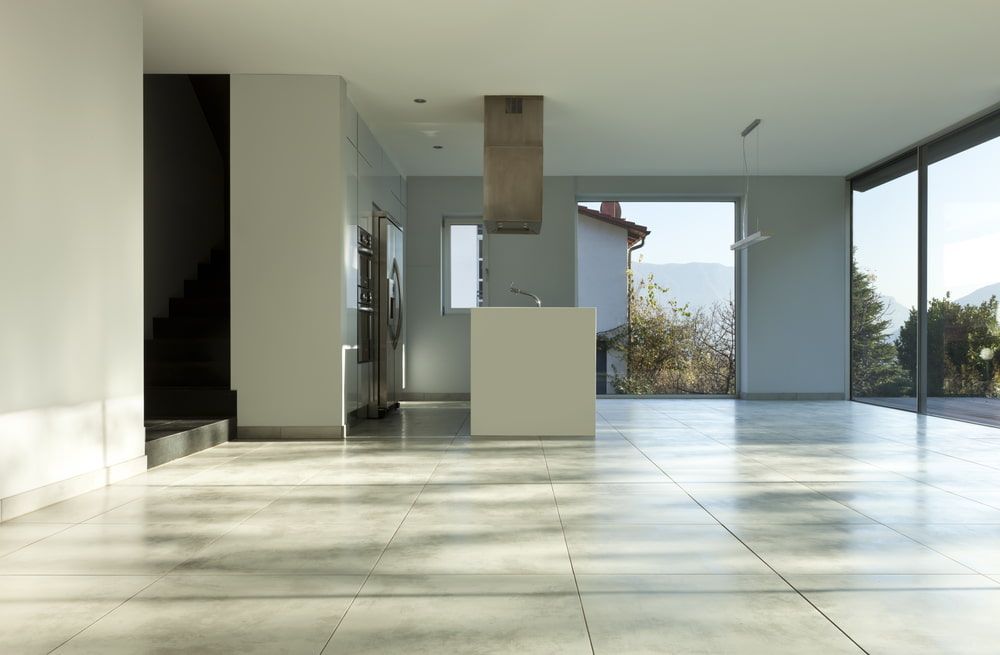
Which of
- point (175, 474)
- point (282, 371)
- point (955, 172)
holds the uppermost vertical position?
point (955, 172)

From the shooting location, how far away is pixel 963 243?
6965mm

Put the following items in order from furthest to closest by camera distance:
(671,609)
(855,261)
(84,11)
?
(855,261), (84,11), (671,609)

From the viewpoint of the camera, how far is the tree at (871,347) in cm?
831

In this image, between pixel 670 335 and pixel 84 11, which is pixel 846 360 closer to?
pixel 670 335

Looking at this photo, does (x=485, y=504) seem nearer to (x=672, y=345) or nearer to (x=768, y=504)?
(x=768, y=504)

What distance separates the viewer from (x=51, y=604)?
6.76 feet

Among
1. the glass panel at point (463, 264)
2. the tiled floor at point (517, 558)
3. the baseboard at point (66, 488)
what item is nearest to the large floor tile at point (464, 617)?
the tiled floor at point (517, 558)

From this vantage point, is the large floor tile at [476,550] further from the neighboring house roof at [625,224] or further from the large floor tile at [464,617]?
the neighboring house roof at [625,224]

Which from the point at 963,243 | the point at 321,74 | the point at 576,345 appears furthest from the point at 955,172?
the point at 321,74

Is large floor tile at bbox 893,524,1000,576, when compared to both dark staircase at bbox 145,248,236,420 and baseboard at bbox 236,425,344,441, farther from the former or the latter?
dark staircase at bbox 145,248,236,420

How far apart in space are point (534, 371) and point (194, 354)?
2.81 metres

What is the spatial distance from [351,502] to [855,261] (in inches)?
305

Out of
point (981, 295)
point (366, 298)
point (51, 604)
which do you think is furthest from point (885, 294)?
point (51, 604)

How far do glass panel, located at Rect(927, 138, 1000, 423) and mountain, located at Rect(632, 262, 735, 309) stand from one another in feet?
8.30
